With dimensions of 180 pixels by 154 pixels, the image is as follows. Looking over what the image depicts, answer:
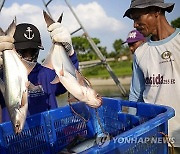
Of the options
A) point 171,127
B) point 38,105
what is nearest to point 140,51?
point 171,127

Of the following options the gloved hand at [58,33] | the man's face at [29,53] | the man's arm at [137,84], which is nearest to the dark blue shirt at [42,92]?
the man's face at [29,53]

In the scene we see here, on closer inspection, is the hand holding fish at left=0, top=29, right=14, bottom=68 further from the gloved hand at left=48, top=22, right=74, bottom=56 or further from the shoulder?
the shoulder

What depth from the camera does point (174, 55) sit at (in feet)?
8.50

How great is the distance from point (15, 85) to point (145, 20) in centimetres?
142

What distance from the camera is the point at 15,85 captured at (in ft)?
6.63

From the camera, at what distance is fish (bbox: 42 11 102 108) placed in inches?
84.4

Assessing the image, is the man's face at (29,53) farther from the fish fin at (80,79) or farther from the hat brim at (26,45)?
the fish fin at (80,79)

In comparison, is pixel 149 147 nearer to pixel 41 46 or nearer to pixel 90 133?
pixel 90 133

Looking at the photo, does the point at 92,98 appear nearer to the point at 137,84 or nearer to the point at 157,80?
the point at 157,80

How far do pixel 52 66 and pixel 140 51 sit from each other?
1080 millimetres

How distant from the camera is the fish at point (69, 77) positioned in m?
2.14

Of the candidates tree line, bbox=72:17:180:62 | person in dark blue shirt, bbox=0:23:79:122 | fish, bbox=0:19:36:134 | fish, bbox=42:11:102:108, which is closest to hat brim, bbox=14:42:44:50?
person in dark blue shirt, bbox=0:23:79:122

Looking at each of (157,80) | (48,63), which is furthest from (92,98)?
(157,80)

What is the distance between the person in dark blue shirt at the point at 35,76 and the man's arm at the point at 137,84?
646 millimetres
